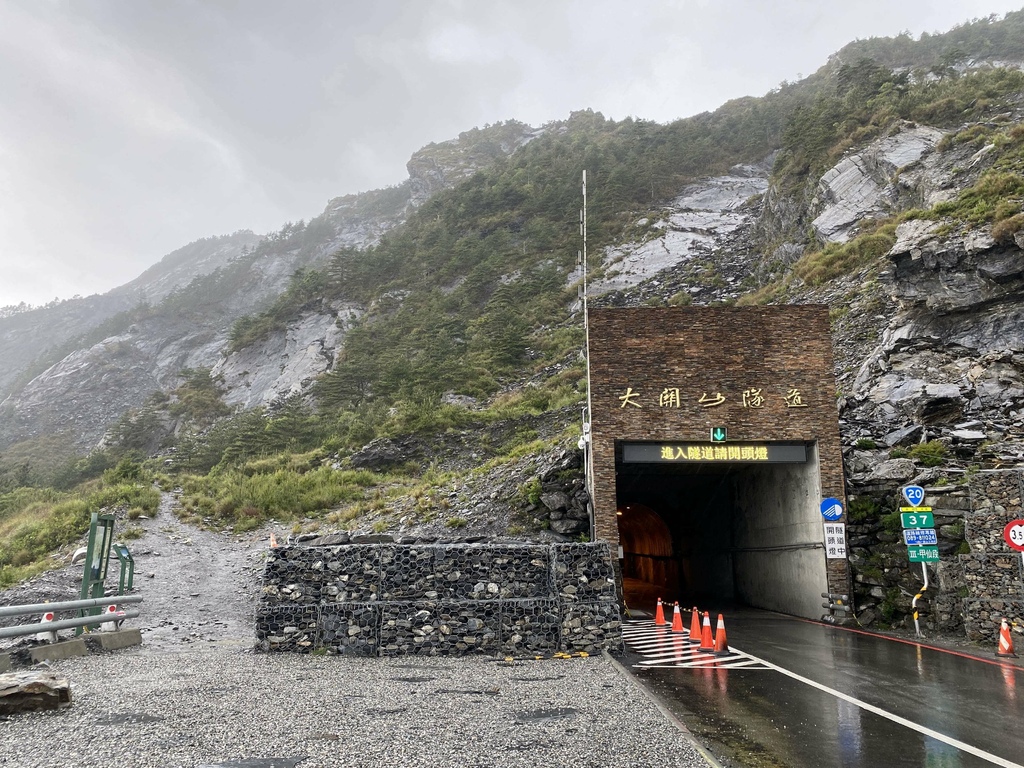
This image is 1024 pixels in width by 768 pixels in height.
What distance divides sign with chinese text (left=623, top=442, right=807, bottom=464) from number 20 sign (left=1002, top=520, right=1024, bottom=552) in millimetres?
5568

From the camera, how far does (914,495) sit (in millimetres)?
13586

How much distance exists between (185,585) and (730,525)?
719 inches

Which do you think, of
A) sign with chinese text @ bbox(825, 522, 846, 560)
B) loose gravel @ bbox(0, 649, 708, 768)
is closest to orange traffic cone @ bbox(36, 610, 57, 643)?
loose gravel @ bbox(0, 649, 708, 768)

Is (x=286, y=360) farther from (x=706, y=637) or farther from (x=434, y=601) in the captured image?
(x=706, y=637)

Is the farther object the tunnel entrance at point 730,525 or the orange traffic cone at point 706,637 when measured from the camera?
the tunnel entrance at point 730,525

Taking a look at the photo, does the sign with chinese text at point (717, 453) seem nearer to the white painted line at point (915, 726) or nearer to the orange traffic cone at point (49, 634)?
the white painted line at point (915, 726)

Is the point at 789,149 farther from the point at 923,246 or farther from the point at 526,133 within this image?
the point at 526,133

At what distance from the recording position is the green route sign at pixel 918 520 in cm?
1320

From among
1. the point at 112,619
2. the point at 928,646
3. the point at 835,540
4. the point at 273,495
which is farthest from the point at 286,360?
the point at 928,646

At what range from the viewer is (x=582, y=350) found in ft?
140

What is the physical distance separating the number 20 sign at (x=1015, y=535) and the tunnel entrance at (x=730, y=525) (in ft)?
17.3

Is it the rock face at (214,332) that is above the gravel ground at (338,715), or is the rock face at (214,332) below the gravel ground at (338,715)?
above

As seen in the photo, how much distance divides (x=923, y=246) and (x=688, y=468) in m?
12.4

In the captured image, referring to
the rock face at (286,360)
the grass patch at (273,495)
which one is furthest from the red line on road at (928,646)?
the rock face at (286,360)
